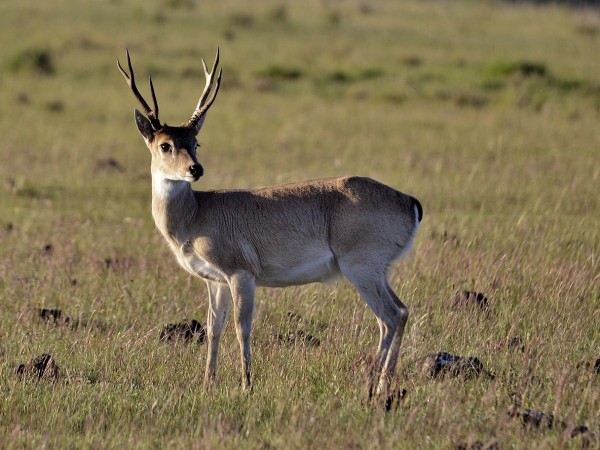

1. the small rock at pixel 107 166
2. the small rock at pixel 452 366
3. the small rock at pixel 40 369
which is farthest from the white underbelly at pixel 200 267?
the small rock at pixel 107 166

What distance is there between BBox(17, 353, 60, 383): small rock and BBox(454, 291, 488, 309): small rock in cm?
272

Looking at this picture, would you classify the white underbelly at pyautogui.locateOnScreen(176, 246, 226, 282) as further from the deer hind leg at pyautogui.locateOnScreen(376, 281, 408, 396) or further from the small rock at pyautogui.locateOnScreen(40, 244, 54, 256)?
the small rock at pyautogui.locateOnScreen(40, 244, 54, 256)

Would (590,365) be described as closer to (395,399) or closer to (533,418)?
(533,418)

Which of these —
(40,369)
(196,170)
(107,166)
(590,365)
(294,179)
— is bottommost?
(107,166)

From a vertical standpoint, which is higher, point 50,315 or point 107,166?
point 50,315

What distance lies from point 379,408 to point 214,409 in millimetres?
823

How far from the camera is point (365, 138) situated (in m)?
15.8

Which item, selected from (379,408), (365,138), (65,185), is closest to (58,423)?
(379,408)

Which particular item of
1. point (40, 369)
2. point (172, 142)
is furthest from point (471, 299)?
point (40, 369)

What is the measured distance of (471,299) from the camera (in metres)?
7.42

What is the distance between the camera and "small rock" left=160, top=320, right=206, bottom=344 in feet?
22.6

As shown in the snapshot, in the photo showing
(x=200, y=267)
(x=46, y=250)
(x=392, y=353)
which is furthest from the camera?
(x=46, y=250)

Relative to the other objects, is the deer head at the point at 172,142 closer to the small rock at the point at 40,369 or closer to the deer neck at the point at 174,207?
the deer neck at the point at 174,207

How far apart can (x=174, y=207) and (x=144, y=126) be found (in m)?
0.53
